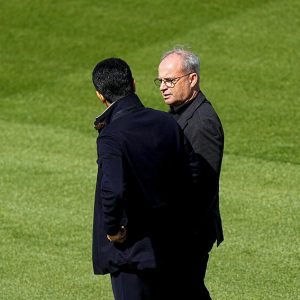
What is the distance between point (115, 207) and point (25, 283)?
3.21 meters

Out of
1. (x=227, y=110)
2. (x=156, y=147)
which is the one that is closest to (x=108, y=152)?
(x=156, y=147)

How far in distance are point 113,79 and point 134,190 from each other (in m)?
0.64

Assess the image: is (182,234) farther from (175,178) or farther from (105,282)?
(105,282)

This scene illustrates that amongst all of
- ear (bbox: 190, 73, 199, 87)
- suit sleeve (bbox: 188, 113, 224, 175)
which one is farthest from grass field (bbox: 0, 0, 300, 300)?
ear (bbox: 190, 73, 199, 87)

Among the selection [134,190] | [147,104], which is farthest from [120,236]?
[147,104]

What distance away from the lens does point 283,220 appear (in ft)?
35.8

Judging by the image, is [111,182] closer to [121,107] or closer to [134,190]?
[134,190]

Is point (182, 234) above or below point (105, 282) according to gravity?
above

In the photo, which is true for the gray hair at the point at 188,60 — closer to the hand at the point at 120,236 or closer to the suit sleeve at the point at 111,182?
the suit sleeve at the point at 111,182

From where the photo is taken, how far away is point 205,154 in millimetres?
6820

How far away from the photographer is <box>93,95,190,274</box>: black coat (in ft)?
20.1

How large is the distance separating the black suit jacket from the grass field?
203cm

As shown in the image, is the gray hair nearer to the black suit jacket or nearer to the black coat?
the black suit jacket

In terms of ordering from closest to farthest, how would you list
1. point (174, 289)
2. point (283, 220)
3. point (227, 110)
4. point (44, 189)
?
point (174, 289) → point (283, 220) → point (44, 189) → point (227, 110)
